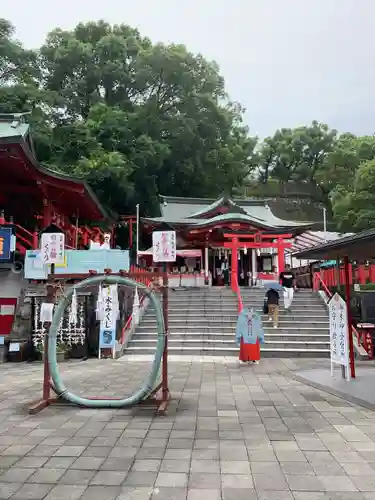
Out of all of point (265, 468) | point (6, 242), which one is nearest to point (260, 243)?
point (6, 242)

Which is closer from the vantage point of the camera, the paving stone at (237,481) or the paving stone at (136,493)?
the paving stone at (136,493)

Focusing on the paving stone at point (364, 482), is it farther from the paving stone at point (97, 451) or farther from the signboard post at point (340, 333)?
the signboard post at point (340, 333)

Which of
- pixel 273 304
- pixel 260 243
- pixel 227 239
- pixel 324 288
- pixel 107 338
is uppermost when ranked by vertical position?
pixel 227 239

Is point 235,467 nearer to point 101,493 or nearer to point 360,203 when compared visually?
point 101,493

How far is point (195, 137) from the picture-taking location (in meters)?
32.1

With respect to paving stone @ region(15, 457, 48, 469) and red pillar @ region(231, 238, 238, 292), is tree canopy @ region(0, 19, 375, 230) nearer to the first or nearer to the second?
red pillar @ region(231, 238, 238, 292)

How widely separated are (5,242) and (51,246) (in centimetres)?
450

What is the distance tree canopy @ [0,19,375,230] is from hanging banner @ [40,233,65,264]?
650 inches

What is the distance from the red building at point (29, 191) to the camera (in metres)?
12.5

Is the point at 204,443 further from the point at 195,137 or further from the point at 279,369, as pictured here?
the point at 195,137

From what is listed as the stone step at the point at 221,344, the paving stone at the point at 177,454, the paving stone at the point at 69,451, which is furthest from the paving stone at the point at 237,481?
the stone step at the point at 221,344

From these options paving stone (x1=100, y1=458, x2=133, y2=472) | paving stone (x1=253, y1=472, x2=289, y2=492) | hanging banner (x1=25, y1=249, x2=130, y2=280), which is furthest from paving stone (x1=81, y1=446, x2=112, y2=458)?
hanging banner (x1=25, y1=249, x2=130, y2=280)

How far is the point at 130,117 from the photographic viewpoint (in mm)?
29688

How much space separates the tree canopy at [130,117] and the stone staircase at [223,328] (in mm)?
11756
